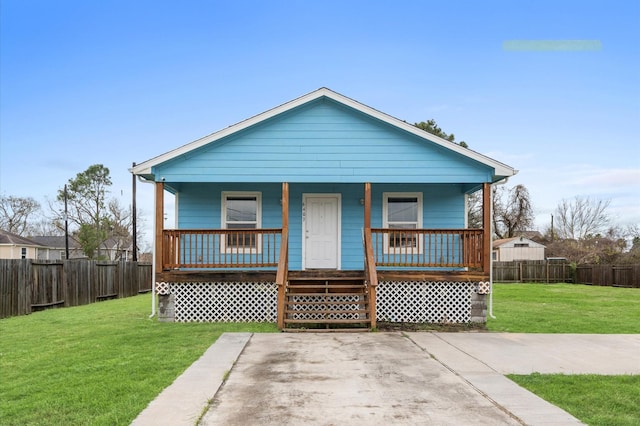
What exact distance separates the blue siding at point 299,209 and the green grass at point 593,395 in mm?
7035

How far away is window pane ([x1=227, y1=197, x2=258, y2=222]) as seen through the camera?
12992 mm

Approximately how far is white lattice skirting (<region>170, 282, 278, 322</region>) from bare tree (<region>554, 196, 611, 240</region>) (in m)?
45.3

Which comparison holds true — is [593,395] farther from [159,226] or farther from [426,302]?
[159,226]

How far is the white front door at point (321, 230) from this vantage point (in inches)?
507

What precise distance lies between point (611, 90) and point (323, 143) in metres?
14.1

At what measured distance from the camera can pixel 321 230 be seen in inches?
510

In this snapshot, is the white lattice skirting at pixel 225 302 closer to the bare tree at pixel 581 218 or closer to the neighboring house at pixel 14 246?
the neighboring house at pixel 14 246

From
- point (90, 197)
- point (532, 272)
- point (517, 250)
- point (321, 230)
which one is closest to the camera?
point (321, 230)

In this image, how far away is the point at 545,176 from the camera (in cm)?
4547

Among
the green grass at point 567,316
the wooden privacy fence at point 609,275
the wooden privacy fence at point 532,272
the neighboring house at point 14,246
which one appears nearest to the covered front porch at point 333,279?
the green grass at point 567,316

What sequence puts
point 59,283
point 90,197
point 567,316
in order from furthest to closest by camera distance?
point 90,197 < point 59,283 < point 567,316

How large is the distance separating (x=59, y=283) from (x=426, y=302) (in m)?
11.5

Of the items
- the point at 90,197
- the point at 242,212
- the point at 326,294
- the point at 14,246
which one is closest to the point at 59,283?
the point at 242,212

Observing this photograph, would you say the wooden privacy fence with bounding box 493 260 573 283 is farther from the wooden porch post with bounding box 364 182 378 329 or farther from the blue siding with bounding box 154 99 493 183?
the wooden porch post with bounding box 364 182 378 329
